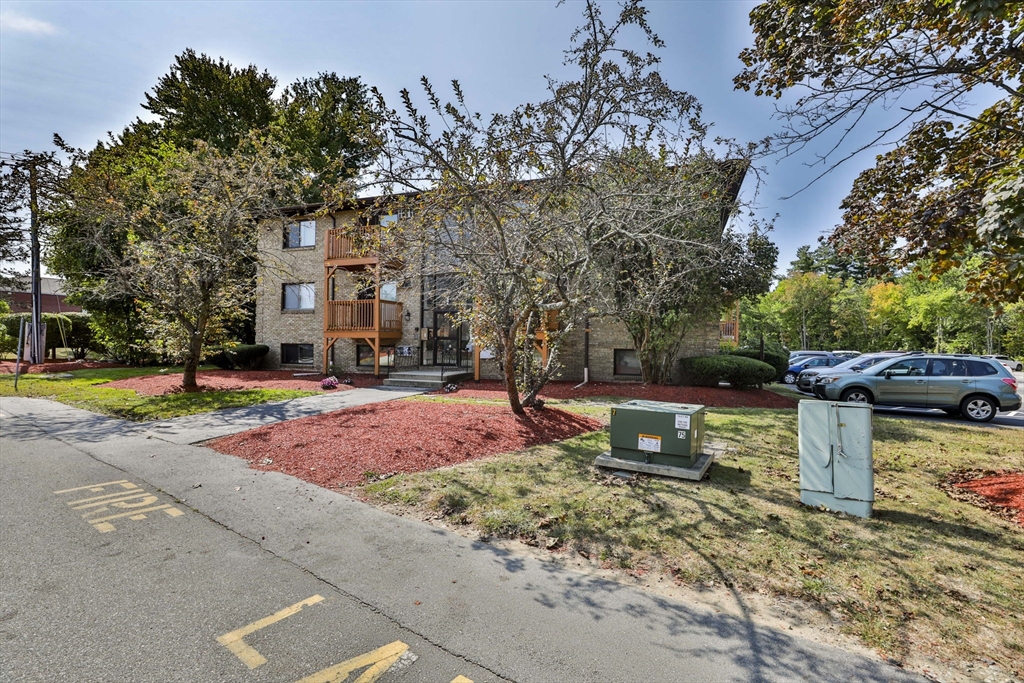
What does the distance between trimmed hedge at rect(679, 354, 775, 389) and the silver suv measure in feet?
6.33

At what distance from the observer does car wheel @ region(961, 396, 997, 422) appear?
37.0ft

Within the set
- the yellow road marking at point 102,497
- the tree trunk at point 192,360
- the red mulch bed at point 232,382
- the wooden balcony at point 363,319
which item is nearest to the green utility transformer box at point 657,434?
the yellow road marking at point 102,497

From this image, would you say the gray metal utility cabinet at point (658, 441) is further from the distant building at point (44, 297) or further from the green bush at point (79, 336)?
the green bush at point (79, 336)

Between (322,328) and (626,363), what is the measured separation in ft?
41.5

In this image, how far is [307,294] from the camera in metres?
20.2

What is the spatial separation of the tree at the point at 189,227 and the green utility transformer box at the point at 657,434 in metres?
10.4

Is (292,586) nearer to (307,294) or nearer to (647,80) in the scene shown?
(647,80)

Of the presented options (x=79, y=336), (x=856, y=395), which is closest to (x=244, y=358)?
(x=79, y=336)

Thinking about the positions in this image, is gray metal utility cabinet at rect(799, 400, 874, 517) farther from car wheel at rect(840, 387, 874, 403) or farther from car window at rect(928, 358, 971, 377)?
car window at rect(928, 358, 971, 377)

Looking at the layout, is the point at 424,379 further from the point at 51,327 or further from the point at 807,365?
the point at 51,327

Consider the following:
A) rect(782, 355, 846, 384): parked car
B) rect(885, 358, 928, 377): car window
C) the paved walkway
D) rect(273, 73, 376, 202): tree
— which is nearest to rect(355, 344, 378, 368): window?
the paved walkway

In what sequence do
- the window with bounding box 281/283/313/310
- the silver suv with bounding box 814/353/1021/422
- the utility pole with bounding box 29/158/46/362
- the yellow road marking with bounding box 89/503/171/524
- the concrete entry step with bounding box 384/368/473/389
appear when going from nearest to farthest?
the yellow road marking with bounding box 89/503/171/524 < the silver suv with bounding box 814/353/1021/422 < the utility pole with bounding box 29/158/46/362 < the concrete entry step with bounding box 384/368/473/389 < the window with bounding box 281/283/313/310

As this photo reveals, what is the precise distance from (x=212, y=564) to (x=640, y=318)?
12.7 metres

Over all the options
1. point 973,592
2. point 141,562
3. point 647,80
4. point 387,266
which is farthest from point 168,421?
point 973,592
